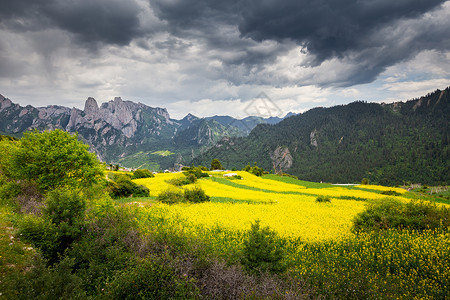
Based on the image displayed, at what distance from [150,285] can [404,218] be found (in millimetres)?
16878

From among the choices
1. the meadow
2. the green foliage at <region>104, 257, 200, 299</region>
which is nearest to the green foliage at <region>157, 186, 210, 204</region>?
the meadow

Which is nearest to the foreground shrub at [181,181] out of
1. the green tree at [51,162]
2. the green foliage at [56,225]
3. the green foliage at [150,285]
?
the green tree at [51,162]

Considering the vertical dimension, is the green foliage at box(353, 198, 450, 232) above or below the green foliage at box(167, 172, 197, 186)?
above

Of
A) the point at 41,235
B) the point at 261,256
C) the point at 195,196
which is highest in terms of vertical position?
the point at 41,235

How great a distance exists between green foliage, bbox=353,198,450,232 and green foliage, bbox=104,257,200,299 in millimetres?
13229

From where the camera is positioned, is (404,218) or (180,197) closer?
(404,218)

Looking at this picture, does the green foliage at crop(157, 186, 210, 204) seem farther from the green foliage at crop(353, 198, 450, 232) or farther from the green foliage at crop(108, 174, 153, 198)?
the green foliage at crop(353, 198, 450, 232)

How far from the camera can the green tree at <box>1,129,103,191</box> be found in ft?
51.5

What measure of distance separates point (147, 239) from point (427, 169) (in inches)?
8247

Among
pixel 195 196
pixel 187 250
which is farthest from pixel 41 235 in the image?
pixel 195 196

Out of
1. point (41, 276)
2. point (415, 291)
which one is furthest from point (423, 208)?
point (41, 276)

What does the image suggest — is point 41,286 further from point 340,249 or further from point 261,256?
point 340,249

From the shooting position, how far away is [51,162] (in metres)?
16.2

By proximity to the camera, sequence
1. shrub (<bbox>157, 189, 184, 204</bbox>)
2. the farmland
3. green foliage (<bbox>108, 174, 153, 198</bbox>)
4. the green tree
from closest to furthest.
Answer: the farmland < the green tree < shrub (<bbox>157, 189, 184, 204</bbox>) < green foliage (<bbox>108, 174, 153, 198</bbox>)
